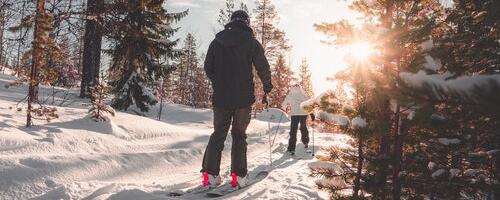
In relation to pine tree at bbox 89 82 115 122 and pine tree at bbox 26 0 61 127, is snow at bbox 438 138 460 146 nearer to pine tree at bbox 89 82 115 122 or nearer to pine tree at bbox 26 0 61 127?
pine tree at bbox 26 0 61 127

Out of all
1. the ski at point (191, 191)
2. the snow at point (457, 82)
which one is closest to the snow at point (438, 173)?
the ski at point (191, 191)

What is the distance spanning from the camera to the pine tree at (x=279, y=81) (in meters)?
53.3

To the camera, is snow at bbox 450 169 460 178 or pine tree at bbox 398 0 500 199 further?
snow at bbox 450 169 460 178

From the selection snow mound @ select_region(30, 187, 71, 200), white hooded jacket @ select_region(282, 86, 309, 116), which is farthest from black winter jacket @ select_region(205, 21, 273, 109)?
white hooded jacket @ select_region(282, 86, 309, 116)

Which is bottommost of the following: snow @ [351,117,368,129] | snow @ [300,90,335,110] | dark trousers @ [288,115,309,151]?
dark trousers @ [288,115,309,151]

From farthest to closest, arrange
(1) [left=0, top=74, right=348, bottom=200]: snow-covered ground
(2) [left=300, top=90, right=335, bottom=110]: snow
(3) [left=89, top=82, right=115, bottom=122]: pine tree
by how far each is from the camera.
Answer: (3) [left=89, top=82, right=115, bottom=122]: pine tree
(1) [left=0, top=74, right=348, bottom=200]: snow-covered ground
(2) [left=300, top=90, right=335, bottom=110]: snow

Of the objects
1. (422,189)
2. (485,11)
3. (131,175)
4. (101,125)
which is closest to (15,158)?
(131,175)

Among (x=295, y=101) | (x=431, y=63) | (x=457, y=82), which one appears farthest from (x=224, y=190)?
(x=295, y=101)

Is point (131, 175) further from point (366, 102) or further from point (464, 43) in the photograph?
point (464, 43)

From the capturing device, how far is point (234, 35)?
18.3 feet

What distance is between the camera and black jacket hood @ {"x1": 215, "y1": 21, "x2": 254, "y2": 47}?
5.57m

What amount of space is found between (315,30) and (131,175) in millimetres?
3897

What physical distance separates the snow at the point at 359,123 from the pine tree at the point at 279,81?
48.6m

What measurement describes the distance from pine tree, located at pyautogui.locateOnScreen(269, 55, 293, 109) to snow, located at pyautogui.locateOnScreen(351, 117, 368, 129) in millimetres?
48619
